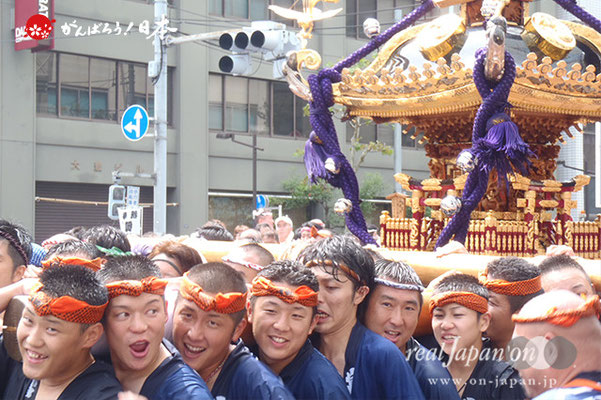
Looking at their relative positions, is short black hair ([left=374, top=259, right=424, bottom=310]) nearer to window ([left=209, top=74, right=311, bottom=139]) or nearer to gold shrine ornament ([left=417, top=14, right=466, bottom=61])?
gold shrine ornament ([left=417, top=14, right=466, bottom=61])

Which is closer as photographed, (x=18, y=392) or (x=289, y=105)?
(x=18, y=392)

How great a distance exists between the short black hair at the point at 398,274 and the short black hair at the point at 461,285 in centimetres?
11

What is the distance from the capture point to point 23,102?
17.2 m

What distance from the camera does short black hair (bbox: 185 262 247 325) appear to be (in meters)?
3.08

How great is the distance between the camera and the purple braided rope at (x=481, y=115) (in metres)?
5.80

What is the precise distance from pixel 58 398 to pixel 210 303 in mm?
653

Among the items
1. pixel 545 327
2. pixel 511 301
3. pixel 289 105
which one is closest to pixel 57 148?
pixel 289 105

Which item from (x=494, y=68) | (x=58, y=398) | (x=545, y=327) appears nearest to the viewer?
A: (x=545, y=327)

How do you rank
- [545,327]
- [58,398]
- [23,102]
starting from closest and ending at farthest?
[545,327]
[58,398]
[23,102]

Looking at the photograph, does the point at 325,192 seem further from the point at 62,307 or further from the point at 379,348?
the point at 62,307

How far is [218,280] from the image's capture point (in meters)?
3.10

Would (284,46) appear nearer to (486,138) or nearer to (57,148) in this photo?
(486,138)

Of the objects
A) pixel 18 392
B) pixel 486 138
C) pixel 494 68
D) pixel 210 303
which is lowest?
pixel 18 392

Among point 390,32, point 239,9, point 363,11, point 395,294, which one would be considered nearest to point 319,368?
point 395,294
